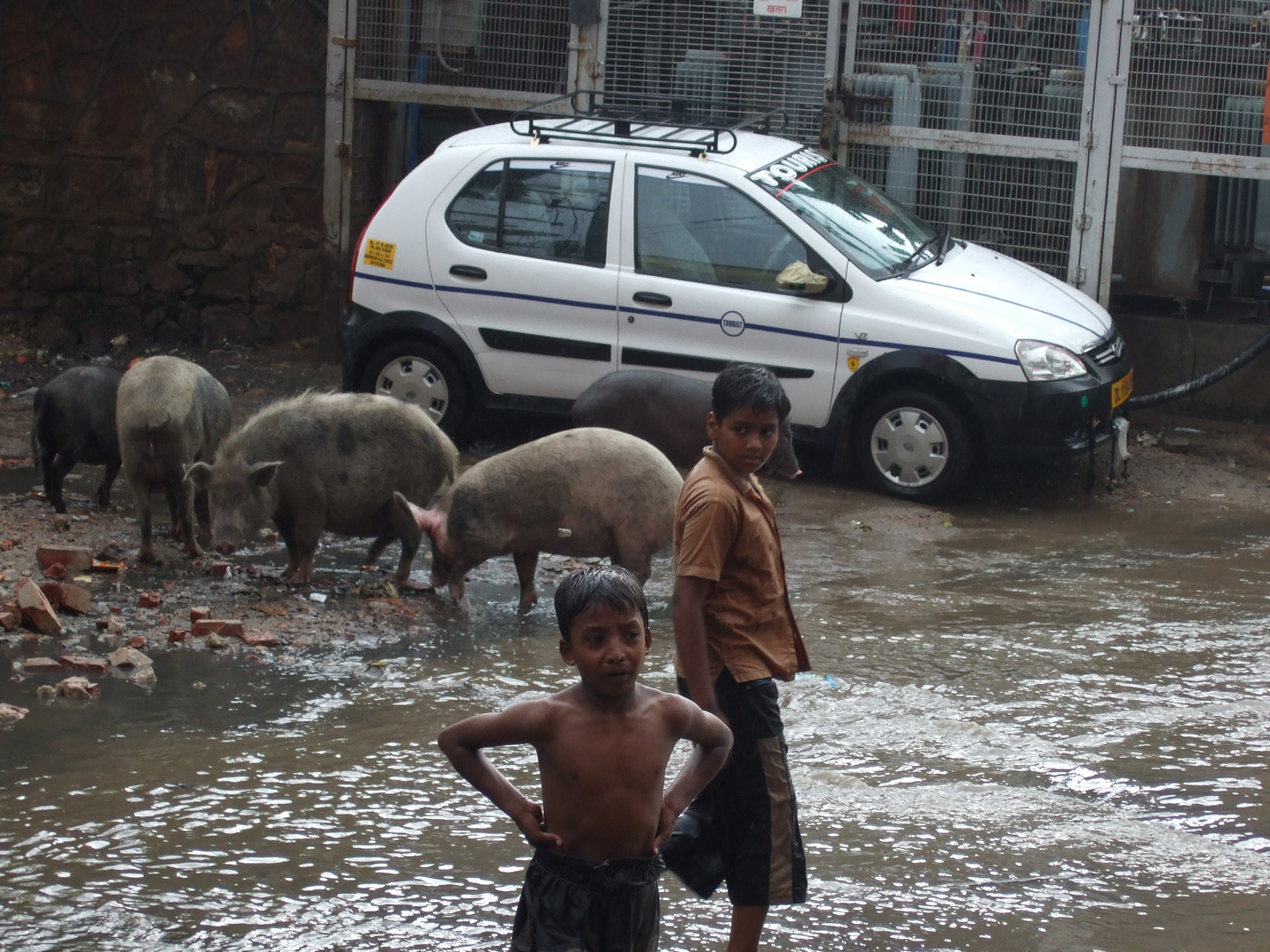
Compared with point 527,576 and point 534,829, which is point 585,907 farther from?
point 527,576

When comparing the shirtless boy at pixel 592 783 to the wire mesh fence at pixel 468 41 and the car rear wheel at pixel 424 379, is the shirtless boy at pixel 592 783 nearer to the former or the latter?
the car rear wheel at pixel 424 379

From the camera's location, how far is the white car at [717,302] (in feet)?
29.2

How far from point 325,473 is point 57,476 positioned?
182 cm

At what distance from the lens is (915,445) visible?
9062 millimetres

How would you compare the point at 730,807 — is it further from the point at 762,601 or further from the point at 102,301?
the point at 102,301

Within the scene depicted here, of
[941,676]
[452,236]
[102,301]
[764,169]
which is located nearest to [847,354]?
[764,169]

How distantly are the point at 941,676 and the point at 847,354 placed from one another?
10.9 feet

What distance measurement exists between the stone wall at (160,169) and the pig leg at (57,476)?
465cm

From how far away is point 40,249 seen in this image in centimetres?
1271

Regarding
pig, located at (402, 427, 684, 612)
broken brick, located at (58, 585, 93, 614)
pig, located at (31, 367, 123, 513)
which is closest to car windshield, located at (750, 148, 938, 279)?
pig, located at (402, 427, 684, 612)

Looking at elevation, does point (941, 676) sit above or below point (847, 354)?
below

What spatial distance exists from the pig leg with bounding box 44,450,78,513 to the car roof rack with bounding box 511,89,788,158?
141 inches

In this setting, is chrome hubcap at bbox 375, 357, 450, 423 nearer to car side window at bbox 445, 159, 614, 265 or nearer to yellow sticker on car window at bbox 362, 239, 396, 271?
yellow sticker on car window at bbox 362, 239, 396, 271

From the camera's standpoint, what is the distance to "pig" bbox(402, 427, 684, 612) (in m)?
6.79
